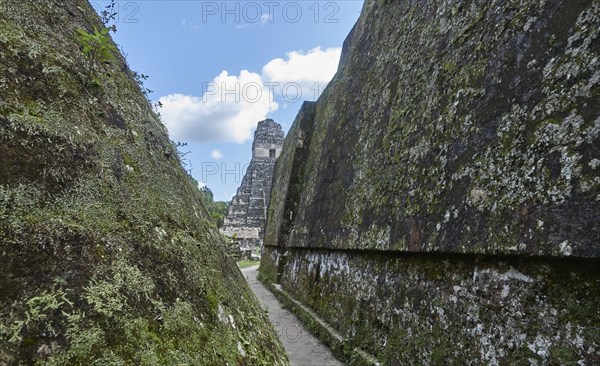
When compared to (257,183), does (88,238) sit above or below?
below

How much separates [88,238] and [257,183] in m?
27.3

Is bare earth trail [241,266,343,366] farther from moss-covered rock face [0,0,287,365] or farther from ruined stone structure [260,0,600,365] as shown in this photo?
moss-covered rock face [0,0,287,365]

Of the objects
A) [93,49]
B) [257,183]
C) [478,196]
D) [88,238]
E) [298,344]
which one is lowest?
[298,344]

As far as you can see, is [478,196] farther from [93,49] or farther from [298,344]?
[298,344]

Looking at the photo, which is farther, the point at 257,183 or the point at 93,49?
the point at 257,183

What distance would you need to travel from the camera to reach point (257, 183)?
92.9 ft

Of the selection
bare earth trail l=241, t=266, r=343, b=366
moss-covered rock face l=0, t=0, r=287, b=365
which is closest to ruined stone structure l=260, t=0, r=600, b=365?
bare earth trail l=241, t=266, r=343, b=366

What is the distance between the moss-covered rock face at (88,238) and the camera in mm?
968

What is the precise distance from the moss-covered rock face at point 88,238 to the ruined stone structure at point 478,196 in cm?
142

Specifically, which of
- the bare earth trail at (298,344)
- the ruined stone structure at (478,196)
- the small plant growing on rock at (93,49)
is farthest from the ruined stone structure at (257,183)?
the small plant growing on rock at (93,49)

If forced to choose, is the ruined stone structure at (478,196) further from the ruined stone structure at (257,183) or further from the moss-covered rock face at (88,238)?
the ruined stone structure at (257,183)

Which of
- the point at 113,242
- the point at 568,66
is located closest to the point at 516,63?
the point at 568,66

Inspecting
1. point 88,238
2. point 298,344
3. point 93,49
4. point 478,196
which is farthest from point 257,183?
point 88,238

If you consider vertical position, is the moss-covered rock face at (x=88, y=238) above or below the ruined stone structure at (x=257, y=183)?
below
